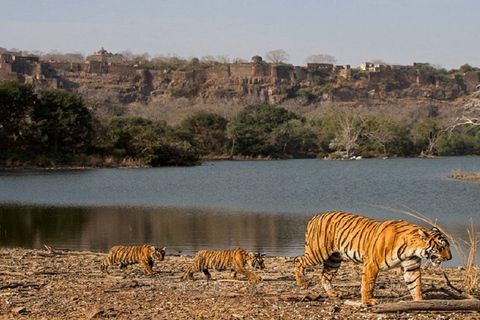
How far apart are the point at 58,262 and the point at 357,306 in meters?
6.04

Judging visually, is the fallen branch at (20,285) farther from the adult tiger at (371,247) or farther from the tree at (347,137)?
the tree at (347,137)

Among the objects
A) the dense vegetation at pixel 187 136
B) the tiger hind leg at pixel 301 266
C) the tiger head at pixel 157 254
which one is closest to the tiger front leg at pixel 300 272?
the tiger hind leg at pixel 301 266

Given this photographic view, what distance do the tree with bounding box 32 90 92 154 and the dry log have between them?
143ft

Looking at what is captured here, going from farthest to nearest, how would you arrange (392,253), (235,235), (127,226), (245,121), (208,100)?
1. (208,100)
2. (245,121)
3. (127,226)
4. (235,235)
5. (392,253)

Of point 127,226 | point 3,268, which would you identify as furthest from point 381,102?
point 3,268

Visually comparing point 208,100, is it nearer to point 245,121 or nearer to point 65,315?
point 245,121

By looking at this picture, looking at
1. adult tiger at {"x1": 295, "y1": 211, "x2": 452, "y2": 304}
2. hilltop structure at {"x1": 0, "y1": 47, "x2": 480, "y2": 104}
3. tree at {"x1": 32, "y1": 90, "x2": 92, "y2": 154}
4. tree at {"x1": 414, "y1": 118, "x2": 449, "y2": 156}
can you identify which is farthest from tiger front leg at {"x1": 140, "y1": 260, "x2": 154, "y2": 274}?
hilltop structure at {"x1": 0, "y1": 47, "x2": 480, "y2": 104}

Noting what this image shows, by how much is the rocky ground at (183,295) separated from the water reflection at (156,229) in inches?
160

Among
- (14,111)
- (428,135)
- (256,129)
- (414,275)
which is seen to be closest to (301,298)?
(414,275)

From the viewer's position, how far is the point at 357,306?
6.64 metres

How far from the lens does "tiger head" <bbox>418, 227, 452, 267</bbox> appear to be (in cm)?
613

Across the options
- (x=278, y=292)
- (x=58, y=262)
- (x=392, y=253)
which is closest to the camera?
(x=392, y=253)

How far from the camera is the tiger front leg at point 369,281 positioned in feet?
21.5

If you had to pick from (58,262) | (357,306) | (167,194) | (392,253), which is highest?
(392,253)
